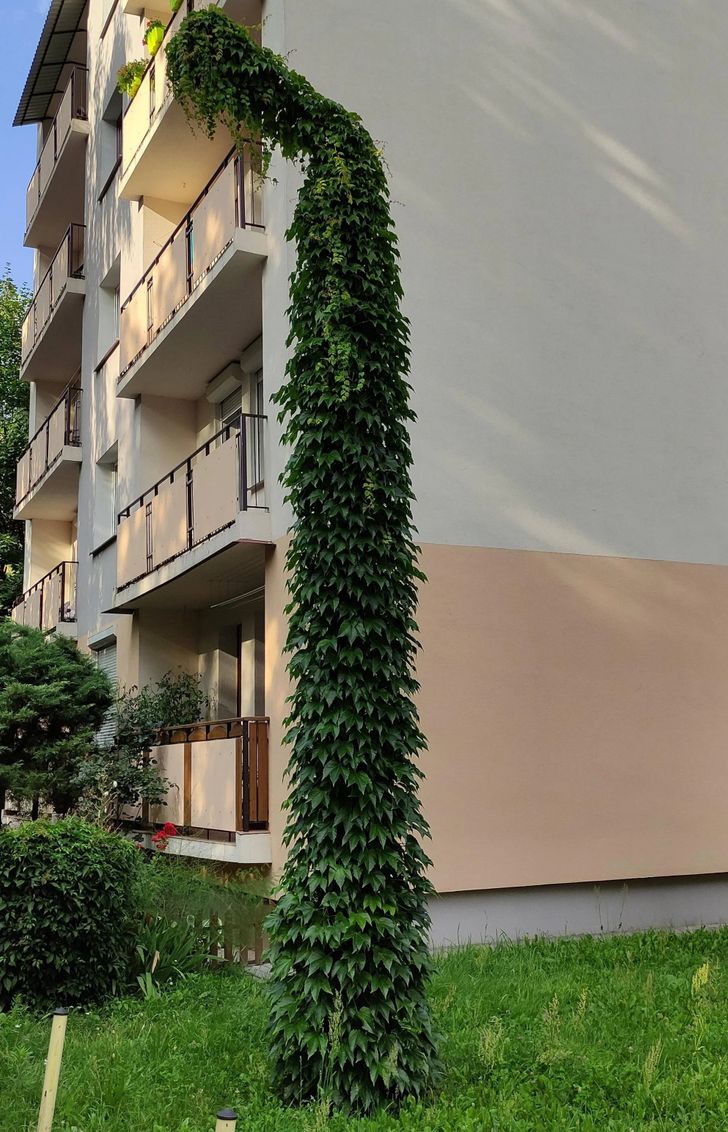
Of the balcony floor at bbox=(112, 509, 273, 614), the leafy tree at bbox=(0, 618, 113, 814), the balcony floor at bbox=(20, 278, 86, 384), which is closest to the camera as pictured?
the balcony floor at bbox=(112, 509, 273, 614)

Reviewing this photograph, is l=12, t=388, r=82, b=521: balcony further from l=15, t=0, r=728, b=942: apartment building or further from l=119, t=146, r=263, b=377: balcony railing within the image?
l=15, t=0, r=728, b=942: apartment building

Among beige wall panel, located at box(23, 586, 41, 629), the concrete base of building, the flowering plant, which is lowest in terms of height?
the concrete base of building

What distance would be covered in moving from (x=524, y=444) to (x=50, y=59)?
18.5 metres

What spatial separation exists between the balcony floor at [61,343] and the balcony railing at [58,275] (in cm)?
15

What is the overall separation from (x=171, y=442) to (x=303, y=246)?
32.3 feet

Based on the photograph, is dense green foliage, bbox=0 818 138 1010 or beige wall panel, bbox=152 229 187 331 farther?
beige wall panel, bbox=152 229 187 331

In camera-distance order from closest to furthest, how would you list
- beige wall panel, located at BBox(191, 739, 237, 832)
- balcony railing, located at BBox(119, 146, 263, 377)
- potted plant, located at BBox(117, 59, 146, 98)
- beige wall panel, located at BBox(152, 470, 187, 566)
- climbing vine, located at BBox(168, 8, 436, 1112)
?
climbing vine, located at BBox(168, 8, 436, 1112) → beige wall panel, located at BBox(191, 739, 237, 832) → balcony railing, located at BBox(119, 146, 263, 377) → beige wall panel, located at BBox(152, 470, 187, 566) → potted plant, located at BBox(117, 59, 146, 98)

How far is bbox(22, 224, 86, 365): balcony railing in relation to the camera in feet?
70.4

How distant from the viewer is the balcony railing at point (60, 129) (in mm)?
21641

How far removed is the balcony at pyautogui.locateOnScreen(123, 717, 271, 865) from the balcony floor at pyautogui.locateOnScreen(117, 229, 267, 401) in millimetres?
4913

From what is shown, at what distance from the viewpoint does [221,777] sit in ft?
36.2

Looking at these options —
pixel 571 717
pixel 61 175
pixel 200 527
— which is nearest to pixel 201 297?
pixel 200 527

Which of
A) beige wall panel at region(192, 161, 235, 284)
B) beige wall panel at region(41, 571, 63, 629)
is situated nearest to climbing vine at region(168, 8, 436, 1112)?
beige wall panel at region(192, 161, 235, 284)

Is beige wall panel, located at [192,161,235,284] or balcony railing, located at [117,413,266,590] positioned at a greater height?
beige wall panel, located at [192,161,235,284]
